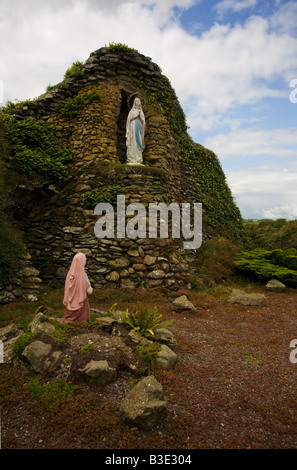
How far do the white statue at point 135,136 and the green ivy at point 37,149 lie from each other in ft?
8.87

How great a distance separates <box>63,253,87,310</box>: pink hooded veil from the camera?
5.97m

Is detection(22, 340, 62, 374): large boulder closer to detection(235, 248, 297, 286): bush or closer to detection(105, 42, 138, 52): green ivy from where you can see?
detection(235, 248, 297, 286): bush

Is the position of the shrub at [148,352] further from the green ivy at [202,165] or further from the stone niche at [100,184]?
the green ivy at [202,165]

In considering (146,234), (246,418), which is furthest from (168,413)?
(146,234)

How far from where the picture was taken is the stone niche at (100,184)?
9.84m

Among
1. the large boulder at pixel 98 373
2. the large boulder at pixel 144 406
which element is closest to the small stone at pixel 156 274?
the large boulder at pixel 98 373

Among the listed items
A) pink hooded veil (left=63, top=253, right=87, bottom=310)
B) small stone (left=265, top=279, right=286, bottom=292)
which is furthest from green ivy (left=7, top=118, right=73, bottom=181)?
small stone (left=265, top=279, right=286, bottom=292)

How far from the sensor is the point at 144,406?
335cm

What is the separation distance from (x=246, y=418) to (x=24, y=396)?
123 inches

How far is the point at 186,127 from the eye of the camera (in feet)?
54.9

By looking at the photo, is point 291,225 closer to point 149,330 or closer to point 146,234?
point 146,234

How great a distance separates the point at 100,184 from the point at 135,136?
3.08 meters

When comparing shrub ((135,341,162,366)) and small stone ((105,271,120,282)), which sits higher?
small stone ((105,271,120,282))

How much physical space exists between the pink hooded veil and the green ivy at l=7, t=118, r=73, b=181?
6124mm
